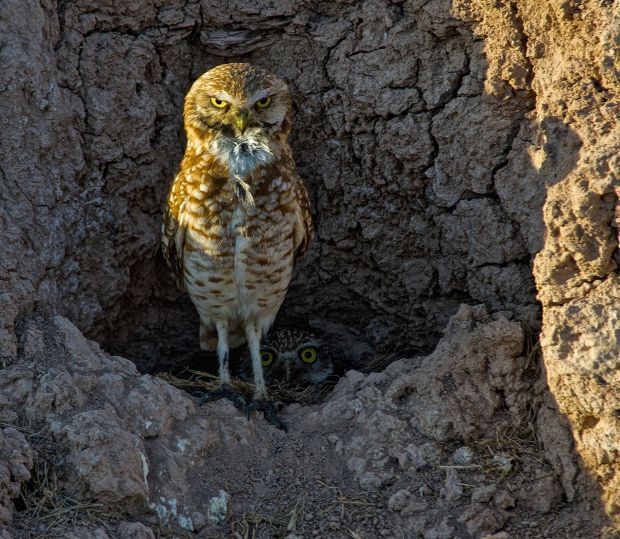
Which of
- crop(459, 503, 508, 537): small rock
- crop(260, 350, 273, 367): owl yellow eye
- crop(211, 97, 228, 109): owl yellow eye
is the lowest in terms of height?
crop(260, 350, 273, 367): owl yellow eye

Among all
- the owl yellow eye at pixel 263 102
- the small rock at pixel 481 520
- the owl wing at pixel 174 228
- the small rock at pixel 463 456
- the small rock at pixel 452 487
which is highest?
the owl yellow eye at pixel 263 102

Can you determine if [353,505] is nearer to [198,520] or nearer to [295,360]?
[198,520]

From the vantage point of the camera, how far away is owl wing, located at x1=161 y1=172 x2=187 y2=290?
4.12 m

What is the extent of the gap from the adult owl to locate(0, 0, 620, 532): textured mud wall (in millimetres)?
383

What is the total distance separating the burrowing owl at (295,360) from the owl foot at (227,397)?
1.12 metres

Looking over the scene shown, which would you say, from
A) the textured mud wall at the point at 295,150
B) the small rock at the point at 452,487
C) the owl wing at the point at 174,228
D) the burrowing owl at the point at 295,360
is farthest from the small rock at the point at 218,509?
the burrowing owl at the point at 295,360

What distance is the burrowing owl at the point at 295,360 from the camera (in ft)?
16.8

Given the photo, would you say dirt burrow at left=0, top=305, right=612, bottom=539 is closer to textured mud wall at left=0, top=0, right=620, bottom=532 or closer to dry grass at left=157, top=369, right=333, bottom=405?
textured mud wall at left=0, top=0, right=620, bottom=532

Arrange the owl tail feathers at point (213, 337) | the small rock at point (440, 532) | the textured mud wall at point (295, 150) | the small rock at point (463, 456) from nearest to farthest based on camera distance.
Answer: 1. the small rock at point (440, 532)
2. the small rock at point (463, 456)
3. the textured mud wall at point (295, 150)
4. the owl tail feathers at point (213, 337)

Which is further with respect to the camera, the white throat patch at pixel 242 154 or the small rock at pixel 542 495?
the white throat patch at pixel 242 154

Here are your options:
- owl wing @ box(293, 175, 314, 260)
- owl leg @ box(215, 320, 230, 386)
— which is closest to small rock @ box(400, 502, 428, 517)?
owl leg @ box(215, 320, 230, 386)

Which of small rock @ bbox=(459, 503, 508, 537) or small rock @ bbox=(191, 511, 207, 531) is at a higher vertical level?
small rock @ bbox=(459, 503, 508, 537)

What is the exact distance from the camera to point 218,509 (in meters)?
3.19

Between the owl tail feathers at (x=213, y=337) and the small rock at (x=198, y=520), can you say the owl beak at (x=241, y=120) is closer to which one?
the owl tail feathers at (x=213, y=337)
